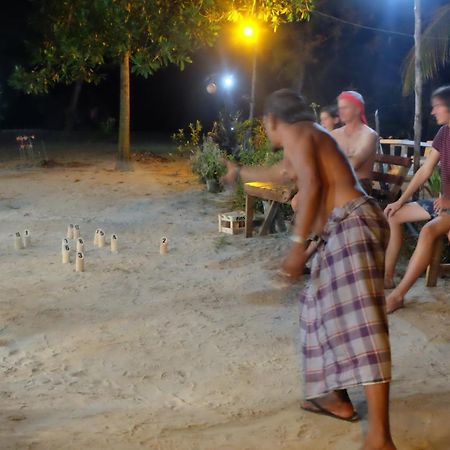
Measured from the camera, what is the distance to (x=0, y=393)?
154 inches

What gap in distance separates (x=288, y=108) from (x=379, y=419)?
1.58m

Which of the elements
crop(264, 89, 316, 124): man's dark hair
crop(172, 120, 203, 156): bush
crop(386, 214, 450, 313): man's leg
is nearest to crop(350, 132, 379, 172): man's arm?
crop(386, 214, 450, 313): man's leg

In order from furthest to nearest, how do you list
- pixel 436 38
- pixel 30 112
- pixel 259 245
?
pixel 30 112, pixel 436 38, pixel 259 245

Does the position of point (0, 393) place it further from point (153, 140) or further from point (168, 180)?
point (153, 140)

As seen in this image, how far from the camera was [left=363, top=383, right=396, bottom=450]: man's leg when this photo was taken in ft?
10.1

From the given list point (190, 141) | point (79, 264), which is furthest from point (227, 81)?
point (79, 264)

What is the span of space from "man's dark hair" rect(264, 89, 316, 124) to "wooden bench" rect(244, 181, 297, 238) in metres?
3.58

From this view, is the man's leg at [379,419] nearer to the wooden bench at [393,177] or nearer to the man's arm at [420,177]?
the man's arm at [420,177]

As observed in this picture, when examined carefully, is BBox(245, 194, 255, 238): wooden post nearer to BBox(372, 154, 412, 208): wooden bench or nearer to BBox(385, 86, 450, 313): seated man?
BBox(372, 154, 412, 208): wooden bench

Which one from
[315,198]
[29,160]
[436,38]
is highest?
[436,38]

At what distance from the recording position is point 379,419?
3.08 metres

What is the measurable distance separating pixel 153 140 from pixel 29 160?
745 cm

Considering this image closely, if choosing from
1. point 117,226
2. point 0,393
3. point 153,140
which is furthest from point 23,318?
point 153,140

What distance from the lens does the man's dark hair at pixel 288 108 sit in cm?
331
